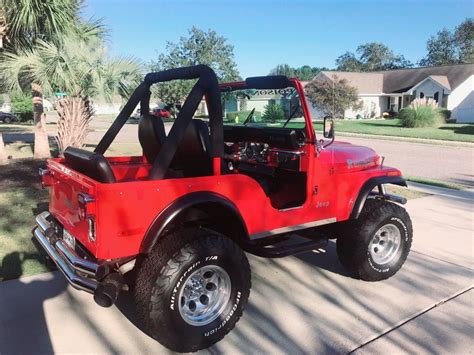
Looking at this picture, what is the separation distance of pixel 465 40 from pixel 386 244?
82459 mm

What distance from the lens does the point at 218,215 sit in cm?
331

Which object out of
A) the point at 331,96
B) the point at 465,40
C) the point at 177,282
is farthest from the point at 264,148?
the point at 465,40

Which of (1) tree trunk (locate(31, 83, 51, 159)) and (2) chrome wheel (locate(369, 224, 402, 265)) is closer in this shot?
(2) chrome wheel (locate(369, 224, 402, 265))

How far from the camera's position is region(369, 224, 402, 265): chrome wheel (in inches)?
166

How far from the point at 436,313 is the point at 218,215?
199 centimetres

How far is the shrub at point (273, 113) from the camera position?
4.05 m

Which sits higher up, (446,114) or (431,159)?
(446,114)

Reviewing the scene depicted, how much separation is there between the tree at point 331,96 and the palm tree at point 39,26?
13108mm

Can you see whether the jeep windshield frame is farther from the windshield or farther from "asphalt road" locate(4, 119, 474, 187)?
"asphalt road" locate(4, 119, 474, 187)

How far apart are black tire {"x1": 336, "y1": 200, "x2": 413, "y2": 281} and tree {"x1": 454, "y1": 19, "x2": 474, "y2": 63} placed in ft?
261

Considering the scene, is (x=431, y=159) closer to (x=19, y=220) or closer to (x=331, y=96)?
(x=19, y=220)

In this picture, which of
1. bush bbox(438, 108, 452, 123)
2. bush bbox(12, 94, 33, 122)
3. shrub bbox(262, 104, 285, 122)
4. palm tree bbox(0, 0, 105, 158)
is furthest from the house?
shrub bbox(262, 104, 285, 122)

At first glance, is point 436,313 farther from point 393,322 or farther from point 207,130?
point 207,130

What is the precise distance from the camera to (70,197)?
10.5 feet
